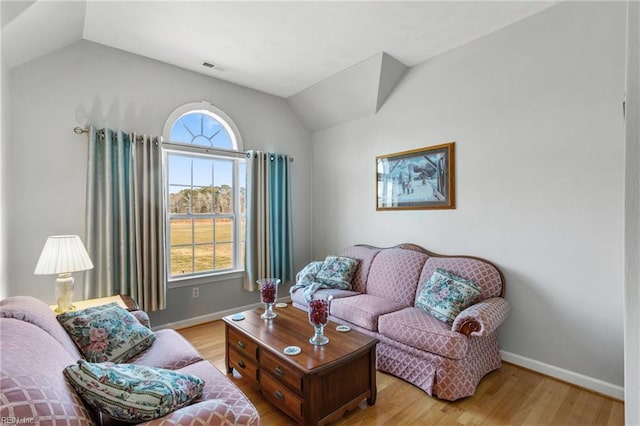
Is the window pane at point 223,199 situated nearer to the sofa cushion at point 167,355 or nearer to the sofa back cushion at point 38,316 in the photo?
the sofa cushion at point 167,355

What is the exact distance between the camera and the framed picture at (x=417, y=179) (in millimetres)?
3100

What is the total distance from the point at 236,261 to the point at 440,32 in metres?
3.41

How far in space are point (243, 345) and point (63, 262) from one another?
4.78 ft

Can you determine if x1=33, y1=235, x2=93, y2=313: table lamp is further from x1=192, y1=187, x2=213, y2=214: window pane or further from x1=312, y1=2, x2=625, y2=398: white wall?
x1=312, y1=2, x2=625, y2=398: white wall

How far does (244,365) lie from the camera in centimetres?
229

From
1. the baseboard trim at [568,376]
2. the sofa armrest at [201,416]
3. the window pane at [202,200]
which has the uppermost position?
the window pane at [202,200]

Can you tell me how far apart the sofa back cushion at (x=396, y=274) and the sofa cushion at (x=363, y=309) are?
4.6 inches

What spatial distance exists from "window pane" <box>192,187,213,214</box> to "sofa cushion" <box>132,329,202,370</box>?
6.35 feet

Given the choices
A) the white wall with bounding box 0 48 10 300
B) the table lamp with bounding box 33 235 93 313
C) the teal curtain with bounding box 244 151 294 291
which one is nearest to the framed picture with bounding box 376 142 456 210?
the teal curtain with bounding box 244 151 294 291

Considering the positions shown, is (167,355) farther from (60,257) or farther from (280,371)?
(60,257)

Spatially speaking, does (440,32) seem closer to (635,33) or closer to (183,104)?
(635,33)

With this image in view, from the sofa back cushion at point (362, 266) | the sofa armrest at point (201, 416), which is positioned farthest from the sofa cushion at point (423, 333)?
the sofa armrest at point (201, 416)

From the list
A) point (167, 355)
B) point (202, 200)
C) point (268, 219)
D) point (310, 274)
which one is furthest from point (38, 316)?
point (268, 219)

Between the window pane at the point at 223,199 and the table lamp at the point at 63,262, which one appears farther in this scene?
the window pane at the point at 223,199
